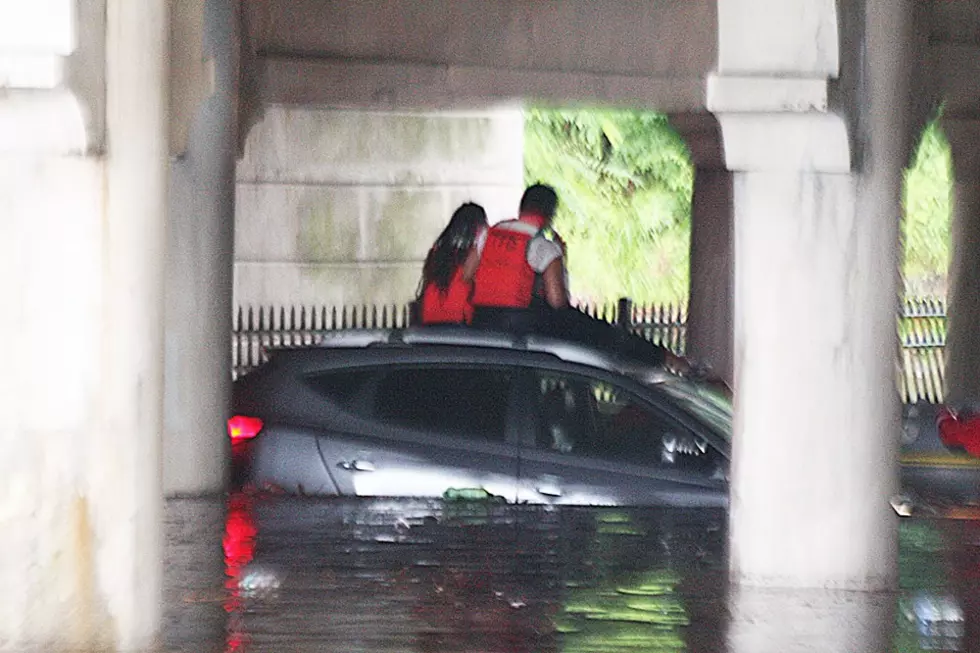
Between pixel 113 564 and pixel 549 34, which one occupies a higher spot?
pixel 549 34

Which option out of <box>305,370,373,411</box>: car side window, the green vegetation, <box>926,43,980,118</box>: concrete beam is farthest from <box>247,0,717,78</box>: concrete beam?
the green vegetation

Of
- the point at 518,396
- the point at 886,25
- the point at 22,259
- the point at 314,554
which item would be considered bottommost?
the point at 314,554

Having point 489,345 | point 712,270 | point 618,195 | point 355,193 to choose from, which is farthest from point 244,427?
point 618,195

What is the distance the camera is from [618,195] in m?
35.4

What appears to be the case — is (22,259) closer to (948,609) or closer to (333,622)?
(333,622)

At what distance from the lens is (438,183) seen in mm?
21922

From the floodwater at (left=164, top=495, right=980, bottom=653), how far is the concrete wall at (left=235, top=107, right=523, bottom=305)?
29.1 feet

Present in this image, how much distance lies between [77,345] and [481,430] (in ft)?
14.3

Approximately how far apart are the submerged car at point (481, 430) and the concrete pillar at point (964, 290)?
Answer: 10402 mm

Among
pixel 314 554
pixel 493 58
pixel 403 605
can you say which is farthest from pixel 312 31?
pixel 403 605

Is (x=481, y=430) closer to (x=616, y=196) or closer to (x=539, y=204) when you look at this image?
(x=539, y=204)

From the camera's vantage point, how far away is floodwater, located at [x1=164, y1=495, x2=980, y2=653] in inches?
332

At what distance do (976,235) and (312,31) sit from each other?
8652 millimetres

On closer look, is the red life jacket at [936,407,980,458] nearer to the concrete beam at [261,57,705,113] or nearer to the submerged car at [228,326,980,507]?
the submerged car at [228,326,980,507]
